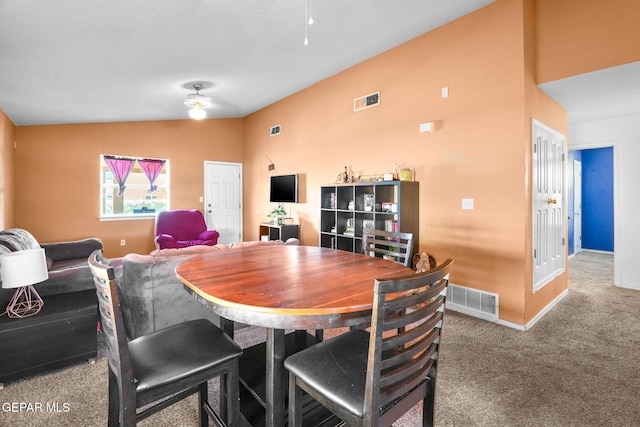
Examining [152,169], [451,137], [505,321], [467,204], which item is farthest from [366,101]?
[152,169]

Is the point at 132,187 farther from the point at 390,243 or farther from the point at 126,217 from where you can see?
the point at 390,243

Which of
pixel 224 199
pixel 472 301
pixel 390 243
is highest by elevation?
pixel 224 199

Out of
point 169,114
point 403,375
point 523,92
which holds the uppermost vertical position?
point 169,114

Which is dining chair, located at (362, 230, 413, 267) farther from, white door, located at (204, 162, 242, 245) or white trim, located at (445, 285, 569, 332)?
white door, located at (204, 162, 242, 245)

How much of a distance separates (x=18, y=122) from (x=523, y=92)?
23.1 ft

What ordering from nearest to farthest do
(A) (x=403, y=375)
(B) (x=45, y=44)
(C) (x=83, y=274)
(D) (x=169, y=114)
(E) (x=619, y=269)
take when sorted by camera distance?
(A) (x=403, y=375) < (C) (x=83, y=274) < (B) (x=45, y=44) < (E) (x=619, y=269) < (D) (x=169, y=114)

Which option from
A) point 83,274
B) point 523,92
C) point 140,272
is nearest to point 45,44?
point 83,274

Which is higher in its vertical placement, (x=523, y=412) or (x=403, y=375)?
(x=403, y=375)

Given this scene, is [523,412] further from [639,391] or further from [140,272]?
[140,272]

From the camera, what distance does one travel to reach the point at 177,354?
51.9 inches

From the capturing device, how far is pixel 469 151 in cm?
325

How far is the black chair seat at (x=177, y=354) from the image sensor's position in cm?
119

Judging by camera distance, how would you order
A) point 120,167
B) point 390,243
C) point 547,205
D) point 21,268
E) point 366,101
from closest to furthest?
1. point 21,268
2. point 390,243
3. point 547,205
4. point 366,101
5. point 120,167

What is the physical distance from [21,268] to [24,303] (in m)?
0.39
